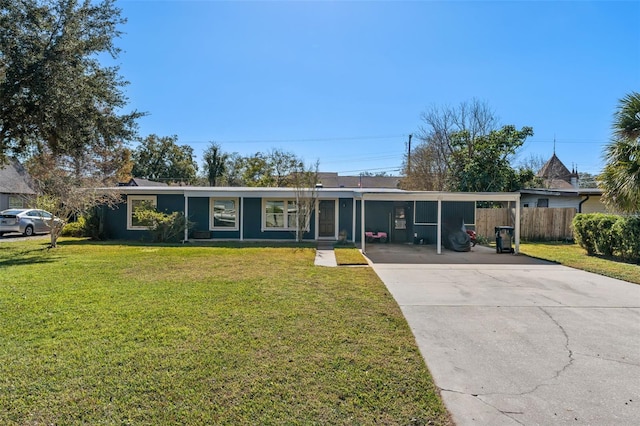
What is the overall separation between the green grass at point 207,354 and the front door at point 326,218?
8093mm

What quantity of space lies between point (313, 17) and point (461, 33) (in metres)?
4.43

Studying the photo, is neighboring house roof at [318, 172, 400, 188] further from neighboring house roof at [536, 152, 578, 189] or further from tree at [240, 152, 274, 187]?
neighboring house roof at [536, 152, 578, 189]

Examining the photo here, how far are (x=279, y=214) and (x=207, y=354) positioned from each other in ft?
37.4

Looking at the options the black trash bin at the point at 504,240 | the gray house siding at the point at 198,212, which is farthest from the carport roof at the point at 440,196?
the gray house siding at the point at 198,212

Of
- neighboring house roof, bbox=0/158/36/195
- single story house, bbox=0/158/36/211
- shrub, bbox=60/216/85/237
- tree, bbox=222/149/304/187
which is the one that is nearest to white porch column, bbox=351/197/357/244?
shrub, bbox=60/216/85/237

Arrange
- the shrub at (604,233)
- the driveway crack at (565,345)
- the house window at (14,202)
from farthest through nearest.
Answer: the house window at (14,202) → the shrub at (604,233) → the driveway crack at (565,345)

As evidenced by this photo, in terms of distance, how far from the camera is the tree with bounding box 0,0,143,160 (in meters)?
7.96

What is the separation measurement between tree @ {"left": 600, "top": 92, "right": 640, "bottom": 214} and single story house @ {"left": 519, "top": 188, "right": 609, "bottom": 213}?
24.3 feet

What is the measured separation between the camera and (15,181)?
23.9m

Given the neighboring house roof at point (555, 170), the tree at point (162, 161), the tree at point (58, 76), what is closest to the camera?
the tree at point (58, 76)

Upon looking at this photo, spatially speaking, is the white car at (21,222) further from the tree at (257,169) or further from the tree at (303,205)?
the tree at (257,169)

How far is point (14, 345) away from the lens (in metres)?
3.45

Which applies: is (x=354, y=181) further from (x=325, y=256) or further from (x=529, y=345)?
(x=529, y=345)

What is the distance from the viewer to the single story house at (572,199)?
1573cm
